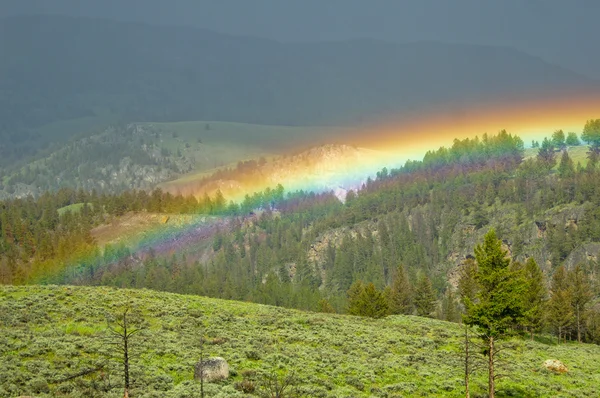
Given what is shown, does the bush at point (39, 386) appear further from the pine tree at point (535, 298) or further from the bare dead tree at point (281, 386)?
the pine tree at point (535, 298)

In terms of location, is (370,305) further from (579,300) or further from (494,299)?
(494,299)

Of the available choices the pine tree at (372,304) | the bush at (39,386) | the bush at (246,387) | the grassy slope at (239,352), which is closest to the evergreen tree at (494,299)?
the grassy slope at (239,352)

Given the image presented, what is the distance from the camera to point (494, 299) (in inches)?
1763

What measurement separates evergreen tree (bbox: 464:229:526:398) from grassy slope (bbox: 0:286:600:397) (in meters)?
5.64

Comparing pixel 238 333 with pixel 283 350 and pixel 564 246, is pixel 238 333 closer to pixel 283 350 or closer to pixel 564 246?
pixel 283 350

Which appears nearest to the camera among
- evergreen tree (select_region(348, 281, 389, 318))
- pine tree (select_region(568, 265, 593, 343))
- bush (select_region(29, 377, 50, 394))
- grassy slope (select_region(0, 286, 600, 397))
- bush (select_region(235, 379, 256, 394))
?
bush (select_region(29, 377, 50, 394))

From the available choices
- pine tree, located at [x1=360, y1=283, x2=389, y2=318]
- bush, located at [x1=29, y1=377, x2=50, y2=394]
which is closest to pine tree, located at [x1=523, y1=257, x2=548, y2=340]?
pine tree, located at [x1=360, y1=283, x2=389, y2=318]

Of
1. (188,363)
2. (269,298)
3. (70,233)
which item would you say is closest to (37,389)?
(188,363)

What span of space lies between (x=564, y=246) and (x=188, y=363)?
17980 centimetres

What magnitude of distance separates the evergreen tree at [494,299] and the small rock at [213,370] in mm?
18232

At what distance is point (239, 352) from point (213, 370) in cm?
745

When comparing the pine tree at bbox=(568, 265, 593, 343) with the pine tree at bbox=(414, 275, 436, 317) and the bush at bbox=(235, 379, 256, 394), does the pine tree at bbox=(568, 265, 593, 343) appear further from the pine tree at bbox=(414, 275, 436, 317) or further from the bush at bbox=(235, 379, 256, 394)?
the bush at bbox=(235, 379, 256, 394)

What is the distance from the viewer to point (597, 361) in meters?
68.9

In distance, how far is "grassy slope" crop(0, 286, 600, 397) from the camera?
137 ft
